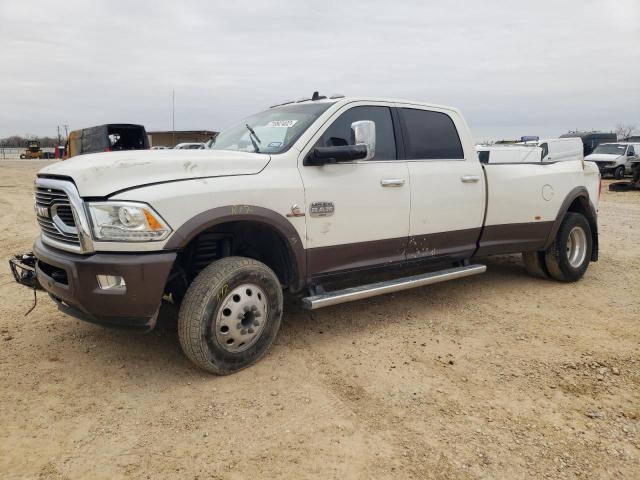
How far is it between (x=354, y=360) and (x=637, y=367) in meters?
2.06

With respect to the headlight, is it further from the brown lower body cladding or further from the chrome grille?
the brown lower body cladding

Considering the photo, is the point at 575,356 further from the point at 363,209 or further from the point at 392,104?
the point at 392,104

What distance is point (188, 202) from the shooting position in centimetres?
310

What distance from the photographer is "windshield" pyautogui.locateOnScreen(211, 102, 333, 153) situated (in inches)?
151

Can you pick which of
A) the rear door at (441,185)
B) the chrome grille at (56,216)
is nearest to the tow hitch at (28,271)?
the chrome grille at (56,216)

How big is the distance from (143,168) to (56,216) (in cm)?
72

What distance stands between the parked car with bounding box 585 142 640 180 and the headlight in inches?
962

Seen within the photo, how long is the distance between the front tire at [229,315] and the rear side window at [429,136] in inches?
72.8

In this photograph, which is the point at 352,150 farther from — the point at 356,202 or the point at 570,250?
the point at 570,250

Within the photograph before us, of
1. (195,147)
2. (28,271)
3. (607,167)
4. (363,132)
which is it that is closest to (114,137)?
(195,147)

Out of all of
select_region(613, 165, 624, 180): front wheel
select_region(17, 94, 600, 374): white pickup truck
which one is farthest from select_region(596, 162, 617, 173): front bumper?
select_region(17, 94, 600, 374): white pickup truck

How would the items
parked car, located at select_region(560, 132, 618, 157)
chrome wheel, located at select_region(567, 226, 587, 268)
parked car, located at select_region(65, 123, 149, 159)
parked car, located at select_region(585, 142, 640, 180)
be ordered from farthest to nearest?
parked car, located at select_region(560, 132, 618, 157) → parked car, located at select_region(585, 142, 640, 180) → parked car, located at select_region(65, 123, 149, 159) → chrome wheel, located at select_region(567, 226, 587, 268)

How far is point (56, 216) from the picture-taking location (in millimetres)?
3252

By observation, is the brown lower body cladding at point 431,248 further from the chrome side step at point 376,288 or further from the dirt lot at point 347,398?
the dirt lot at point 347,398
